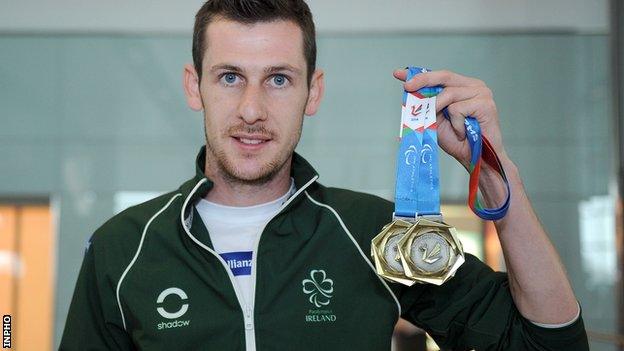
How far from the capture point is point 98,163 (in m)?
3.46

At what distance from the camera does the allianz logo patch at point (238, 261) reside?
55.2 inches

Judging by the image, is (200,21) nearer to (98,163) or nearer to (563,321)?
(563,321)

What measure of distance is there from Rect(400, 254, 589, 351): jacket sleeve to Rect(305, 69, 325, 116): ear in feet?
1.18

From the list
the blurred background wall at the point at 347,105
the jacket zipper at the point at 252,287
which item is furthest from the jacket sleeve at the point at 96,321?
the blurred background wall at the point at 347,105

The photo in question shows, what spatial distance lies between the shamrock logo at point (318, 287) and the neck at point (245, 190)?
0.17m

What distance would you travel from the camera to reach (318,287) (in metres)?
1.40

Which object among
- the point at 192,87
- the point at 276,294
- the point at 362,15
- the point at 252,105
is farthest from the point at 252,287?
the point at 362,15

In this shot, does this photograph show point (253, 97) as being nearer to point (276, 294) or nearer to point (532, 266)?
point (276, 294)

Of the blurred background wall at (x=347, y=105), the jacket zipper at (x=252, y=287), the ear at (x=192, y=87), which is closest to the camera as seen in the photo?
the jacket zipper at (x=252, y=287)

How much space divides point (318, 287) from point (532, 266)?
343 mm

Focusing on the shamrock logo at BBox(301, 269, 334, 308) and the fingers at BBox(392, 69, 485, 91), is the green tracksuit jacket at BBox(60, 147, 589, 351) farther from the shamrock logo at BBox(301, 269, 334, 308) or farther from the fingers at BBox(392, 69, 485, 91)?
the fingers at BBox(392, 69, 485, 91)

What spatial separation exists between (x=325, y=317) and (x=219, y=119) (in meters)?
0.36

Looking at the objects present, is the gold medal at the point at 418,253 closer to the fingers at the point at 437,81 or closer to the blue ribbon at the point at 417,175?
the blue ribbon at the point at 417,175

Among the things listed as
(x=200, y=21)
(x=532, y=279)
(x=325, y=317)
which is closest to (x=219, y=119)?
(x=200, y=21)
